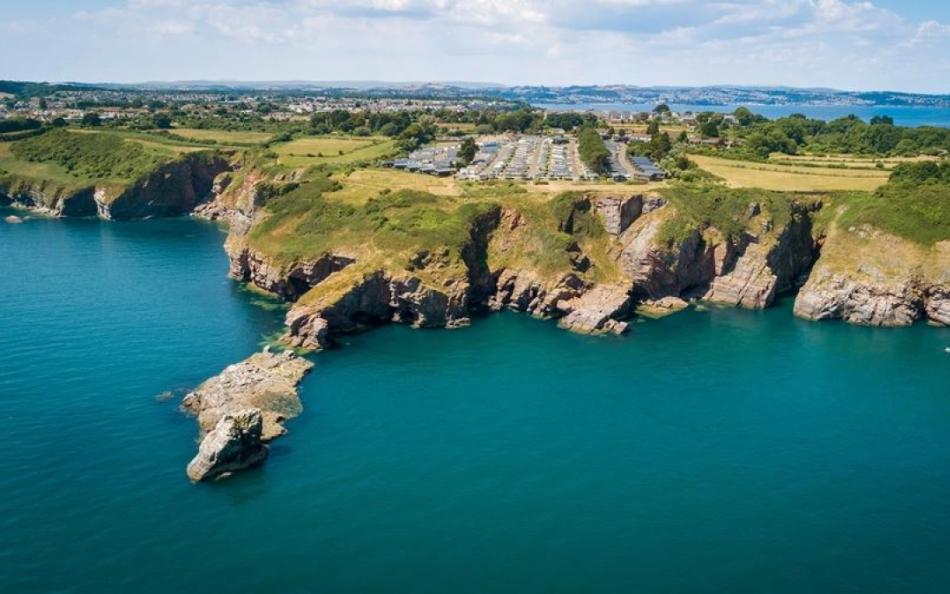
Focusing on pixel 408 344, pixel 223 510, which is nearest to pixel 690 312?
pixel 408 344

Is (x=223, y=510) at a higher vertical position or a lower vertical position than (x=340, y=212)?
lower

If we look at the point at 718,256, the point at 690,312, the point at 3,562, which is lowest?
the point at 3,562

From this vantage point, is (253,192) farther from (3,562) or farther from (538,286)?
(3,562)

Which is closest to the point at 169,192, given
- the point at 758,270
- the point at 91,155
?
the point at 91,155

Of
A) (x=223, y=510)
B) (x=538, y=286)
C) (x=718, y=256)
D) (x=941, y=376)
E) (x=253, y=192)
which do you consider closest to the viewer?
(x=223, y=510)

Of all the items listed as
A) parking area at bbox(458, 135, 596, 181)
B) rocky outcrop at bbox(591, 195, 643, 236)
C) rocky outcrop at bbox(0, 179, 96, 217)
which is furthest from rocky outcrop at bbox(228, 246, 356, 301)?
rocky outcrop at bbox(0, 179, 96, 217)

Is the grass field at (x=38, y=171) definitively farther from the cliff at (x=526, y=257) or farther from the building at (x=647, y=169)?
the building at (x=647, y=169)

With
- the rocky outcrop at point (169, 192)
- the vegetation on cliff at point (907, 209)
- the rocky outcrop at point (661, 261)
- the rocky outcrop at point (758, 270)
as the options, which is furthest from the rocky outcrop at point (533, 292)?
the rocky outcrop at point (169, 192)

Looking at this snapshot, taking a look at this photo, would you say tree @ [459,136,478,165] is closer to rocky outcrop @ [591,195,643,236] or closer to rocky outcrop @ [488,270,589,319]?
rocky outcrop @ [591,195,643,236]
